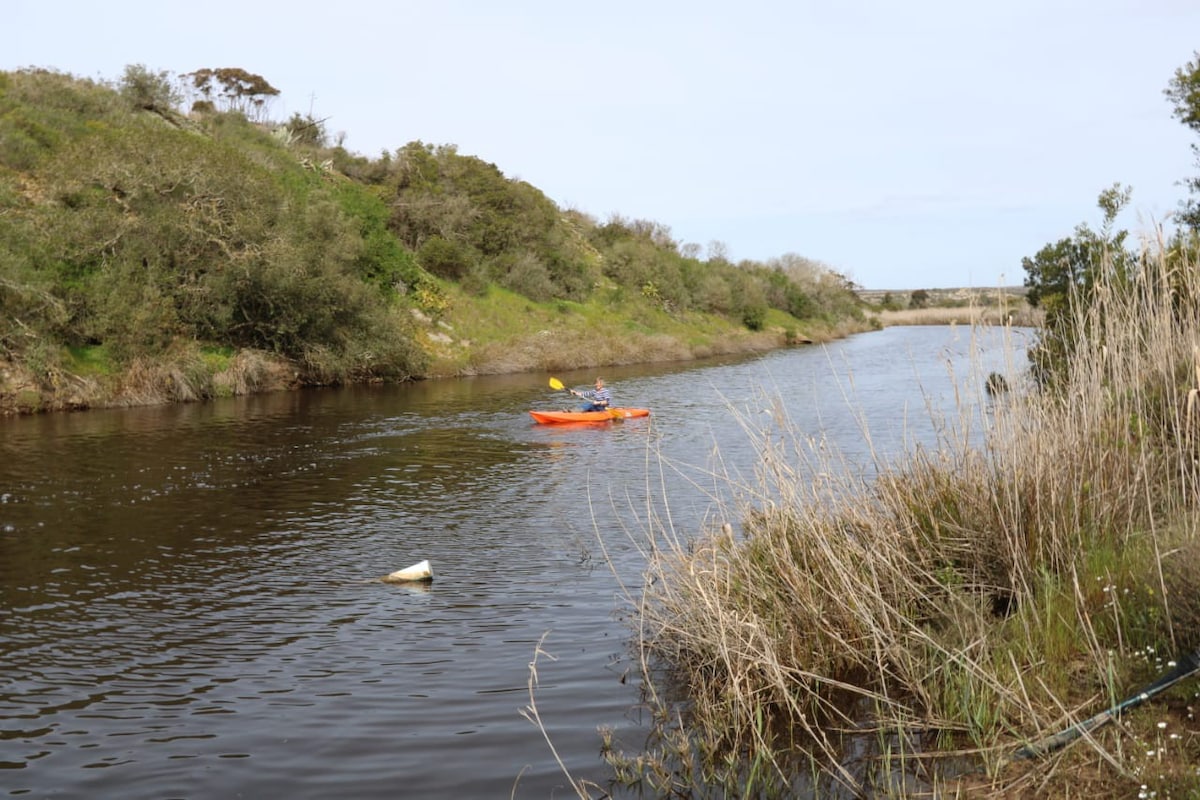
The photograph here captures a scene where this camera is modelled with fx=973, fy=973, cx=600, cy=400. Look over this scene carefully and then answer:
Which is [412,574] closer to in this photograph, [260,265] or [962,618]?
[962,618]

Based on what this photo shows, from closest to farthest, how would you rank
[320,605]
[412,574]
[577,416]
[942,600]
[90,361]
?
[942,600], [320,605], [412,574], [577,416], [90,361]

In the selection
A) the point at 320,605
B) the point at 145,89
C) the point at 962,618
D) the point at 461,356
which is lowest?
the point at 320,605

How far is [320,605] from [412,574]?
3.88ft

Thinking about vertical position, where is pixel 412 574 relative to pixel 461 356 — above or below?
below

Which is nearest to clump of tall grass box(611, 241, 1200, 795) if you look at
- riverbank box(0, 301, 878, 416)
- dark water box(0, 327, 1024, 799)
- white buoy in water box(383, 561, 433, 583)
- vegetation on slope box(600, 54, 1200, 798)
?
vegetation on slope box(600, 54, 1200, 798)

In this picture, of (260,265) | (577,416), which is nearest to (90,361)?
(260,265)

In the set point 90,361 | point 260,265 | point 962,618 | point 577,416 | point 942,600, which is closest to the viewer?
point 962,618

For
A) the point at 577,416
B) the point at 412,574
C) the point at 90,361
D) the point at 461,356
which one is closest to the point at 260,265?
the point at 90,361

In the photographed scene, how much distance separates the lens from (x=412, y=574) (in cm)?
1164

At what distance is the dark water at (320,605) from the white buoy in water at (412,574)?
0.60 feet

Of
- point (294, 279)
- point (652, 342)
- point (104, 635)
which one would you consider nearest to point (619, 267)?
point (652, 342)

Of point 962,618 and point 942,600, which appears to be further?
point 942,600

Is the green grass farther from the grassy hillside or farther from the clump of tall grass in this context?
the clump of tall grass

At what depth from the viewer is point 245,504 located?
16.4m
